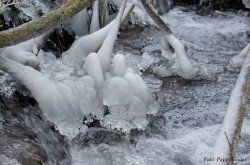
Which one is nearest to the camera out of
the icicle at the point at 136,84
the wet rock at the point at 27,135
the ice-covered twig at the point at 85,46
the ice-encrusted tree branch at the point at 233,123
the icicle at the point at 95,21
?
the ice-encrusted tree branch at the point at 233,123

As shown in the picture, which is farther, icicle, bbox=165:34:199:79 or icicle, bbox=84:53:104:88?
icicle, bbox=165:34:199:79

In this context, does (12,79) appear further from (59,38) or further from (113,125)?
(59,38)

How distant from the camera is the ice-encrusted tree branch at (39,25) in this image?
2.87m

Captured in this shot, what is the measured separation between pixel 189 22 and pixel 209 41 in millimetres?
881

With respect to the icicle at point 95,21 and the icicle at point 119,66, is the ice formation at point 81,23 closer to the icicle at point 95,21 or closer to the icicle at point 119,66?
the icicle at point 95,21

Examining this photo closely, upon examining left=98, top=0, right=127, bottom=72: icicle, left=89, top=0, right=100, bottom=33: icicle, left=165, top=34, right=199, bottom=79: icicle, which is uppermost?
left=89, top=0, right=100, bottom=33: icicle

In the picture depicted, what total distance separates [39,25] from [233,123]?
5.00 ft

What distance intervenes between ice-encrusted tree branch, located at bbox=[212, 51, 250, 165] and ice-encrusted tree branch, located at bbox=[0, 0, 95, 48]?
1.31 meters

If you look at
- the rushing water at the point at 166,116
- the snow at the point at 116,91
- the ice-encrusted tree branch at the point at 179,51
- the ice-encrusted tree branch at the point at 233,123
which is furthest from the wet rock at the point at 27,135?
the ice-encrusted tree branch at the point at 179,51

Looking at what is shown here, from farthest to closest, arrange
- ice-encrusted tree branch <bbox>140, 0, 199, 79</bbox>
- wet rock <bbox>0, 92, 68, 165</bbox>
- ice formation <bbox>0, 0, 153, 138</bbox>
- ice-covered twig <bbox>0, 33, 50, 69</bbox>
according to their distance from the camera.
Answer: ice-encrusted tree branch <bbox>140, 0, 199, 79</bbox>
ice-covered twig <bbox>0, 33, 50, 69</bbox>
ice formation <bbox>0, 0, 153, 138</bbox>
wet rock <bbox>0, 92, 68, 165</bbox>

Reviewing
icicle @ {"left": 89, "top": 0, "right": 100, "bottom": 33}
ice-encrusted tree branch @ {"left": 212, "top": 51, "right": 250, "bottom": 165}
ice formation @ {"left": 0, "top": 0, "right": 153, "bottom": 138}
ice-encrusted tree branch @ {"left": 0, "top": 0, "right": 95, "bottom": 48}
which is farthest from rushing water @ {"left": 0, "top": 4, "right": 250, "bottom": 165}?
ice-encrusted tree branch @ {"left": 212, "top": 51, "right": 250, "bottom": 165}

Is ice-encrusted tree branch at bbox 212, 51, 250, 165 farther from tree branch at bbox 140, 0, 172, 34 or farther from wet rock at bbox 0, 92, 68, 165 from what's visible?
tree branch at bbox 140, 0, 172, 34

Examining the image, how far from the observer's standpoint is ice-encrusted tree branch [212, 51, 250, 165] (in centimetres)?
193

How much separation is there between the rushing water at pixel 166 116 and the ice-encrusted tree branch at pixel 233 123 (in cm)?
112
